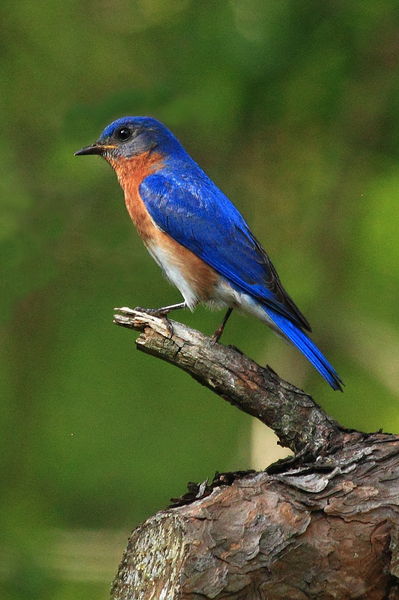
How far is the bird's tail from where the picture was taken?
20.1ft

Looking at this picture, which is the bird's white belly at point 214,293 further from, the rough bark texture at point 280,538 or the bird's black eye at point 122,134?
the rough bark texture at point 280,538

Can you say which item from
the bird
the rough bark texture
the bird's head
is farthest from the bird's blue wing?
the rough bark texture

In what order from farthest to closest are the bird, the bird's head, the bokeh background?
the bokeh background
the bird's head
the bird

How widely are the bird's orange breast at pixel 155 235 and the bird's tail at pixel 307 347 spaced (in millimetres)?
517

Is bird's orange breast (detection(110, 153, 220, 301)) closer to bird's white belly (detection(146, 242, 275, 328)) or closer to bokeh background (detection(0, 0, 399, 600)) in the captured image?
bird's white belly (detection(146, 242, 275, 328))

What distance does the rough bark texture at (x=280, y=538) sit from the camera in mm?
4211

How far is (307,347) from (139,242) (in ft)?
10.4

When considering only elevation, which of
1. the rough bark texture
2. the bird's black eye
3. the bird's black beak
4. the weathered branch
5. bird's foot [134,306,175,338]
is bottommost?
the rough bark texture

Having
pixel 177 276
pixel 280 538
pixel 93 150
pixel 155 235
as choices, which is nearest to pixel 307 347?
pixel 177 276

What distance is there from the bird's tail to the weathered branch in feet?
2.14

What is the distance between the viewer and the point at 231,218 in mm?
7188

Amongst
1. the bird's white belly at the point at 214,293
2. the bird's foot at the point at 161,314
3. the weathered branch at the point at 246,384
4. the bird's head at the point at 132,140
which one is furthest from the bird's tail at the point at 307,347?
the bird's head at the point at 132,140

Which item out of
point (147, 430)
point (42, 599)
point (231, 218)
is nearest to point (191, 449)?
point (147, 430)

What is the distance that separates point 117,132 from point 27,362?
8.57 ft
